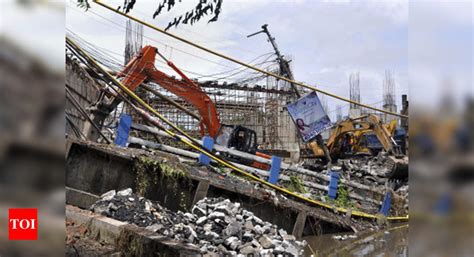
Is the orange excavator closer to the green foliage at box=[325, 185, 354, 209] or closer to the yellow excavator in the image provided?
the green foliage at box=[325, 185, 354, 209]

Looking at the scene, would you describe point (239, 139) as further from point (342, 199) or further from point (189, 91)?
point (342, 199)

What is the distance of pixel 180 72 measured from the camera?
8742 mm

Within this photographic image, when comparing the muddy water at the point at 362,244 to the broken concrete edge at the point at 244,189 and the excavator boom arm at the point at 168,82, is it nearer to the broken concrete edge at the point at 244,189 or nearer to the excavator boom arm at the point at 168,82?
the broken concrete edge at the point at 244,189

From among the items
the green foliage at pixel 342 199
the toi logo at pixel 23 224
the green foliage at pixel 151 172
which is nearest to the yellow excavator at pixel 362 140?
the green foliage at pixel 342 199

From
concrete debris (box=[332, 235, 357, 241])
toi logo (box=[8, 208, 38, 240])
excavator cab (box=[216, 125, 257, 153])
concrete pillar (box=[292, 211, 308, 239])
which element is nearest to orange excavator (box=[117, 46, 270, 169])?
excavator cab (box=[216, 125, 257, 153])

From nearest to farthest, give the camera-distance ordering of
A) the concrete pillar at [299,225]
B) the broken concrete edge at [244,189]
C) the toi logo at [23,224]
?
the toi logo at [23,224]
the broken concrete edge at [244,189]
the concrete pillar at [299,225]

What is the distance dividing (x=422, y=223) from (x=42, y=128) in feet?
3.89

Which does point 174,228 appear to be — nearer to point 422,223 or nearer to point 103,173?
point 103,173

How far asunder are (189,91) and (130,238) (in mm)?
5477

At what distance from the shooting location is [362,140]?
1534cm

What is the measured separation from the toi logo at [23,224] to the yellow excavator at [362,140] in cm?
990

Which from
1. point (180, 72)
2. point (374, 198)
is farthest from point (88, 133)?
point (374, 198)

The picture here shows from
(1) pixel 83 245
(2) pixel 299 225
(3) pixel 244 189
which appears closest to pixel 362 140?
(2) pixel 299 225

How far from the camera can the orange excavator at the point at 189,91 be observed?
811cm
